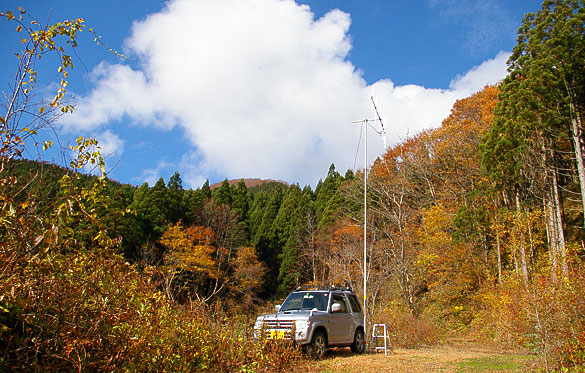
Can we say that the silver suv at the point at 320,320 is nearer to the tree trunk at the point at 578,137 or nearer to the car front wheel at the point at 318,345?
the car front wheel at the point at 318,345

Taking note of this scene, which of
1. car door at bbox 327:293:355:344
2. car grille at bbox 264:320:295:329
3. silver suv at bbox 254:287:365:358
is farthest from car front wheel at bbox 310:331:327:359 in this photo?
car grille at bbox 264:320:295:329

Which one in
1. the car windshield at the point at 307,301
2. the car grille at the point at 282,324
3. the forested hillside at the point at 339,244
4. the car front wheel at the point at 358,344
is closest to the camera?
the forested hillside at the point at 339,244

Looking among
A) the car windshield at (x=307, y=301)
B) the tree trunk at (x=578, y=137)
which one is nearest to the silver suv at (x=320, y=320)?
the car windshield at (x=307, y=301)

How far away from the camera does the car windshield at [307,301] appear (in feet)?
40.7

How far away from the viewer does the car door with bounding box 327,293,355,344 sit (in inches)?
474

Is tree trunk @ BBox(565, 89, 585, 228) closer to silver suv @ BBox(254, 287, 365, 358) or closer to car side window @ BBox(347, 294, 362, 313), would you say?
car side window @ BBox(347, 294, 362, 313)

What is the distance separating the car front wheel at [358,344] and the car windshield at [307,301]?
5.55ft

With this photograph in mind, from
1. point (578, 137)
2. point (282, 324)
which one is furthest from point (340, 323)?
point (578, 137)

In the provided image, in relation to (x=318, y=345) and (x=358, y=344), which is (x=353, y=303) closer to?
(x=358, y=344)

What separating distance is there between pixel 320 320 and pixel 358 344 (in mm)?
2555

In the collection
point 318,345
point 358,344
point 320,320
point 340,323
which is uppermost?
point 320,320

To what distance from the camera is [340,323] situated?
40.9 feet

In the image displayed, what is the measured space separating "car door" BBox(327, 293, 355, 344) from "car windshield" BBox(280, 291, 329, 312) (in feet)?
0.84

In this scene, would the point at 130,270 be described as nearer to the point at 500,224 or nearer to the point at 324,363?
the point at 324,363
